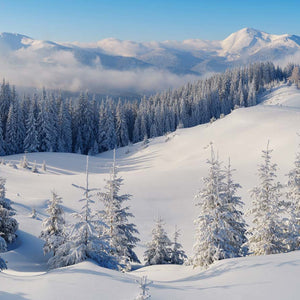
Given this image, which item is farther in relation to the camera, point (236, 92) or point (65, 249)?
point (236, 92)

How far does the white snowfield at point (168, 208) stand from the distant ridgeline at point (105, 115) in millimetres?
11164

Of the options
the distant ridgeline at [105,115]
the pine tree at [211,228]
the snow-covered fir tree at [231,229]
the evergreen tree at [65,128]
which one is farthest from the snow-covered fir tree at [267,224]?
the evergreen tree at [65,128]

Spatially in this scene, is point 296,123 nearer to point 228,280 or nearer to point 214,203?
point 214,203

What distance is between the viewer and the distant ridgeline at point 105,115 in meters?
59.7

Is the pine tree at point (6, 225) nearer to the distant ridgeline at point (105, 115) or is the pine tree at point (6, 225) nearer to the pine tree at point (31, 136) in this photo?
the distant ridgeline at point (105, 115)

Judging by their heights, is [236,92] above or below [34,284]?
above

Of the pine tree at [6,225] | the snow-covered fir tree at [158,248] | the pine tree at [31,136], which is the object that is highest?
the pine tree at [31,136]

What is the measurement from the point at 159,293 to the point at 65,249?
423 cm

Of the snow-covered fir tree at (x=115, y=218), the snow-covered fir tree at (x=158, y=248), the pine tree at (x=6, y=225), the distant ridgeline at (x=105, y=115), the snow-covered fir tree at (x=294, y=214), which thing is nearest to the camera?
the snow-covered fir tree at (x=294, y=214)

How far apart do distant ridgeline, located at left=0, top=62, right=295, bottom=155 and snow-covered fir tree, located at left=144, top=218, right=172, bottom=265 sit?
160ft

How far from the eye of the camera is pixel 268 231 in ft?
39.3

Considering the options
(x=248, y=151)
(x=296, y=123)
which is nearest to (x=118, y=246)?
(x=248, y=151)

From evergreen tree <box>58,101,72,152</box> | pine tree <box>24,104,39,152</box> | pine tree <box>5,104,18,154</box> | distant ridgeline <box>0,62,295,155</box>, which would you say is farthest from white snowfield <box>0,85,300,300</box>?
pine tree <box>5,104,18,154</box>

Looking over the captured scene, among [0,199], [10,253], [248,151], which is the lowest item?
→ [10,253]
